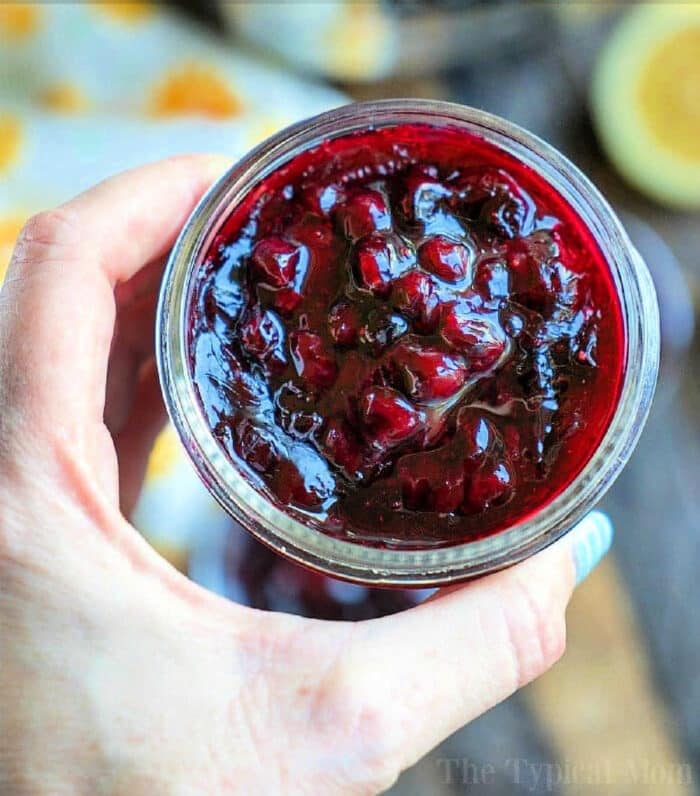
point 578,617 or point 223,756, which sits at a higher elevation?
point 578,617

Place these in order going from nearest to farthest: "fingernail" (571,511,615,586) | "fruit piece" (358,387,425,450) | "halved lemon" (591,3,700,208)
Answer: "fruit piece" (358,387,425,450) < "fingernail" (571,511,615,586) < "halved lemon" (591,3,700,208)

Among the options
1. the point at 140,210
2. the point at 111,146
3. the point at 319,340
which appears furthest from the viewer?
the point at 111,146

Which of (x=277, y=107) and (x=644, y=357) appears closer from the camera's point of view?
(x=644, y=357)

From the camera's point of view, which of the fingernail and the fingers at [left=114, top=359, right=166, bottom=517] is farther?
the fingers at [left=114, top=359, right=166, bottom=517]

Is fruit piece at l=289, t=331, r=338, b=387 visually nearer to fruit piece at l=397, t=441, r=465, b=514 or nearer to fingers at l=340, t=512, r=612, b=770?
fruit piece at l=397, t=441, r=465, b=514

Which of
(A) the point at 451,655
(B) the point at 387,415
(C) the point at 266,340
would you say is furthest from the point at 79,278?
(A) the point at 451,655

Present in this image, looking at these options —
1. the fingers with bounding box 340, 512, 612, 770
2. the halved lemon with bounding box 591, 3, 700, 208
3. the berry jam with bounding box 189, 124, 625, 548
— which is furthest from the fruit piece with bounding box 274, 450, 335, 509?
the halved lemon with bounding box 591, 3, 700, 208

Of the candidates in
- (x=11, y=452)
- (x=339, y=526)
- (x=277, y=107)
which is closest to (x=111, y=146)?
(x=277, y=107)

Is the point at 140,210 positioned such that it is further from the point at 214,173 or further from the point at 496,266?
the point at 496,266
